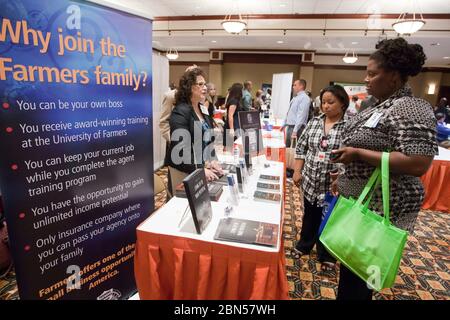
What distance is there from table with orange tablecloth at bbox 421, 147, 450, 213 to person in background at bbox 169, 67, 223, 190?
9.76 ft

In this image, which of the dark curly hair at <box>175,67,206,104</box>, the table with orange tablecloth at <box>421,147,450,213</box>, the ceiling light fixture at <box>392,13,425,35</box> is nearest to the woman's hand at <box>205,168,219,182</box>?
the dark curly hair at <box>175,67,206,104</box>

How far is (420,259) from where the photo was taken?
2.48m

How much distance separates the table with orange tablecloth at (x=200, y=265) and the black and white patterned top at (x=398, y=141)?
443 mm

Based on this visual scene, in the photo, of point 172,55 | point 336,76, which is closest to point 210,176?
point 172,55

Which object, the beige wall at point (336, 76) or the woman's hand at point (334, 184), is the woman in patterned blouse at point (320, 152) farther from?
the beige wall at point (336, 76)

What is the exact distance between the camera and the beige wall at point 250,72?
37.2 ft

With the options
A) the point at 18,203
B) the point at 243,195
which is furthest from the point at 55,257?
the point at 243,195

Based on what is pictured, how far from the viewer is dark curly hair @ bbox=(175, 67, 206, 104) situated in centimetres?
201

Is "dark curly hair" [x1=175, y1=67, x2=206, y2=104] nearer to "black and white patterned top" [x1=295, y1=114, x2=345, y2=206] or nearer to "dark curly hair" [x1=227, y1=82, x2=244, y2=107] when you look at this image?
"black and white patterned top" [x1=295, y1=114, x2=345, y2=206]

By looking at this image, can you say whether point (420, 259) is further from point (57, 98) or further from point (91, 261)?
point (57, 98)

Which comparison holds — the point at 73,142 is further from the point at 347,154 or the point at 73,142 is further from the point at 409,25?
the point at 409,25

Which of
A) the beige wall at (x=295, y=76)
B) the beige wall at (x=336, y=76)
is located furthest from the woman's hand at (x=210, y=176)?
the beige wall at (x=336, y=76)

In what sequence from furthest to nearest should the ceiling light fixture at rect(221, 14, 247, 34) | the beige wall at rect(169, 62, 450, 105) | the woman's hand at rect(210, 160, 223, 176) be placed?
the beige wall at rect(169, 62, 450, 105)
the ceiling light fixture at rect(221, 14, 247, 34)
the woman's hand at rect(210, 160, 223, 176)

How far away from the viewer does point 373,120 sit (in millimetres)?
1121
